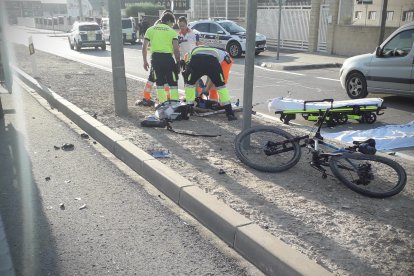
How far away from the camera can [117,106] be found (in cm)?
775

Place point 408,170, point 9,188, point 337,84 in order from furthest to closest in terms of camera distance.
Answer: point 337,84, point 408,170, point 9,188

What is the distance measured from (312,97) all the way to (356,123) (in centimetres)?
284

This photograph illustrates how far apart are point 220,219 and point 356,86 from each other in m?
7.60

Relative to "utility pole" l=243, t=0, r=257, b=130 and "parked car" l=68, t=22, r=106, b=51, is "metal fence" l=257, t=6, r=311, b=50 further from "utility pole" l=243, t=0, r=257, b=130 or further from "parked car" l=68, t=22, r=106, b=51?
"utility pole" l=243, t=0, r=257, b=130

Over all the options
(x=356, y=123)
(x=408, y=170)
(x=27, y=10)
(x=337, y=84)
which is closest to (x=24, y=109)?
(x=356, y=123)

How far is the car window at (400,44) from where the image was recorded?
9.12 meters

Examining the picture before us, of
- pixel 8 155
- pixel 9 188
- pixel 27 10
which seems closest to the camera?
pixel 9 188

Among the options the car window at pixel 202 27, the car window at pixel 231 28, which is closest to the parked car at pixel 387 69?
the car window at pixel 231 28

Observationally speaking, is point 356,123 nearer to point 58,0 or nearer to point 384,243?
point 384,243

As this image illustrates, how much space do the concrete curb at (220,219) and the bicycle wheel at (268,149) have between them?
973mm

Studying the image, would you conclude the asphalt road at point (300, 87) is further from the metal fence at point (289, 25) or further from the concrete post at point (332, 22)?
the metal fence at point (289, 25)

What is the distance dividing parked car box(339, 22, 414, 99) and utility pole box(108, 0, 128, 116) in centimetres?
570

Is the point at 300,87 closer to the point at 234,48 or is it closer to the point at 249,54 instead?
the point at 249,54

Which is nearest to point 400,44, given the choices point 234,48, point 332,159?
point 332,159
